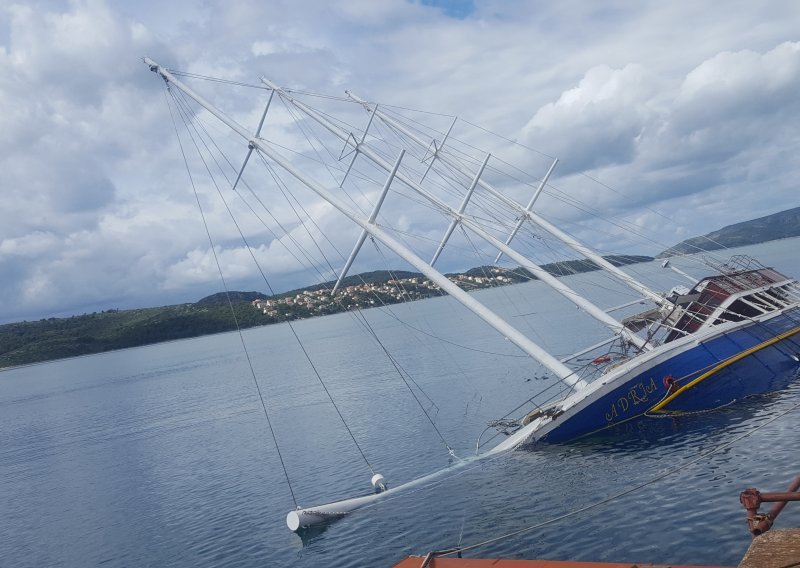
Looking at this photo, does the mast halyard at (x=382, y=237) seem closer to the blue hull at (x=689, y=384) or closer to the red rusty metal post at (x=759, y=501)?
the blue hull at (x=689, y=384)

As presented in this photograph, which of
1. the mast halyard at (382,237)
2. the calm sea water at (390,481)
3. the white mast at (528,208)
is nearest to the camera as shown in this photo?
the calm sea water at (390,481)

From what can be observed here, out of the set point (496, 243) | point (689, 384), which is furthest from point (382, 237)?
point (689, 384)

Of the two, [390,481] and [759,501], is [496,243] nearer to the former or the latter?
[390,481]

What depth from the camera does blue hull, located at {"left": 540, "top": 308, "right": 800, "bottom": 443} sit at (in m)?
29.1

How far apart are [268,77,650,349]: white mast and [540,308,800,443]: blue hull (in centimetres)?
305

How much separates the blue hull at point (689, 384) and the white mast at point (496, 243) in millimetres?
3047

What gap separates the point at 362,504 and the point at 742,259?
93.4 feet

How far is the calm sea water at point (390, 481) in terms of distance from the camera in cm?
2127

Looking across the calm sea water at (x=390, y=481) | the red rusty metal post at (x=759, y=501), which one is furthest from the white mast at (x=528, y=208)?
the red rusty metal post at (x=759, y=501)

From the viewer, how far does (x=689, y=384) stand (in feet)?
97.1

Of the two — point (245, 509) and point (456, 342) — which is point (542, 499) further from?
point (456, 342)

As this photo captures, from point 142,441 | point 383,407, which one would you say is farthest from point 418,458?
point 142,441

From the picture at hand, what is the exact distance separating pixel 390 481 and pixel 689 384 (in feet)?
48.1

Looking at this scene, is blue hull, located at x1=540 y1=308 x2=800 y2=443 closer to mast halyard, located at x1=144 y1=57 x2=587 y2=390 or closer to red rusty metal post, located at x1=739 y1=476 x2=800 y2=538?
mast halyard, located at x1=144 y1=57 x2=587 y2=390
